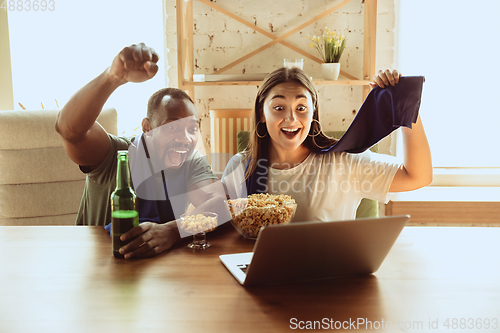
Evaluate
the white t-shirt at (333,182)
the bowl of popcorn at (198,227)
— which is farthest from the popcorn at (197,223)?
the white t-shirt at (333,182)

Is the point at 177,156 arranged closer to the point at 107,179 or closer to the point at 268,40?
the point at 107,179

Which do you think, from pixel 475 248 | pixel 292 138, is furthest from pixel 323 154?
pixel 475 248

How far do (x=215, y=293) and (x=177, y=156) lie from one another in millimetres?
687

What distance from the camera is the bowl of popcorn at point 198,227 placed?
99 centimetres

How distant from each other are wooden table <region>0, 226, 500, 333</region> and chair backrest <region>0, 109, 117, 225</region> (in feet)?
2.82

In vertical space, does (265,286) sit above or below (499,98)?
below

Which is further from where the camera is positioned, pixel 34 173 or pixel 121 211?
pixel 34 173

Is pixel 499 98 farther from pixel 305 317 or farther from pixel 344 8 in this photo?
pixel 305 317

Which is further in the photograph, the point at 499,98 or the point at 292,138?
the point at 499,98

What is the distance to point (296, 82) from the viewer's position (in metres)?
1.44

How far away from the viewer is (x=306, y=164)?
4.85 ft

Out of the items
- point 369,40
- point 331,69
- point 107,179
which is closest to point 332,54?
point 331,69

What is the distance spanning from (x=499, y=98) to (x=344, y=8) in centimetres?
124

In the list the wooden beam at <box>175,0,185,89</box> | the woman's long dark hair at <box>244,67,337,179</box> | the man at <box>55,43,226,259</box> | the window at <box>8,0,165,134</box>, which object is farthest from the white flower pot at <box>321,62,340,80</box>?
the man at <box>55,43,226,259</box>
